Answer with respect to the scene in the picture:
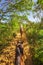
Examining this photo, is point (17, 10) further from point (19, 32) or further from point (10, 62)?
point (19, 32)

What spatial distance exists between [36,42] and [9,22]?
4164mm

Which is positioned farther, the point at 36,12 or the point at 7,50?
the point at 7,50

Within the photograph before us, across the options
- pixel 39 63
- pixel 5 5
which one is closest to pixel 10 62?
pixel 39 63

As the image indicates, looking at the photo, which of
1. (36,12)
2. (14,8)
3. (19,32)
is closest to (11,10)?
(14,8)

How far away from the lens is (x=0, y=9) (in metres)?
8.72

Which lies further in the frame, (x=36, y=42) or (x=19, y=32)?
(x=19, y=32)

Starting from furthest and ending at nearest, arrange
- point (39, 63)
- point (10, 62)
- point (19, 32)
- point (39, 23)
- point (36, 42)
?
point (19, 32) → point (36, 42) → point (39, 23) → point (10, 62) → point (39, 63)

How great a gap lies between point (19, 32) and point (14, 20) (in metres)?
13.8

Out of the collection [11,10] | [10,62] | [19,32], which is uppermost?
[11,10]

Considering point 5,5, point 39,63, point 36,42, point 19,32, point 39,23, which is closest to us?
point 5,5

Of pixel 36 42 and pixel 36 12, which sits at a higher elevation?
pixel 36 12

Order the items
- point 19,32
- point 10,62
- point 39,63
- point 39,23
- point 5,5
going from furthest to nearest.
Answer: point 19,32 → point 39,23 → point 10,62 → point 39,63 → point 5,5

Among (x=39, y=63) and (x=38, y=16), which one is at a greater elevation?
(x=38, y=16)

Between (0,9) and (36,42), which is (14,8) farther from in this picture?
(36,42)
